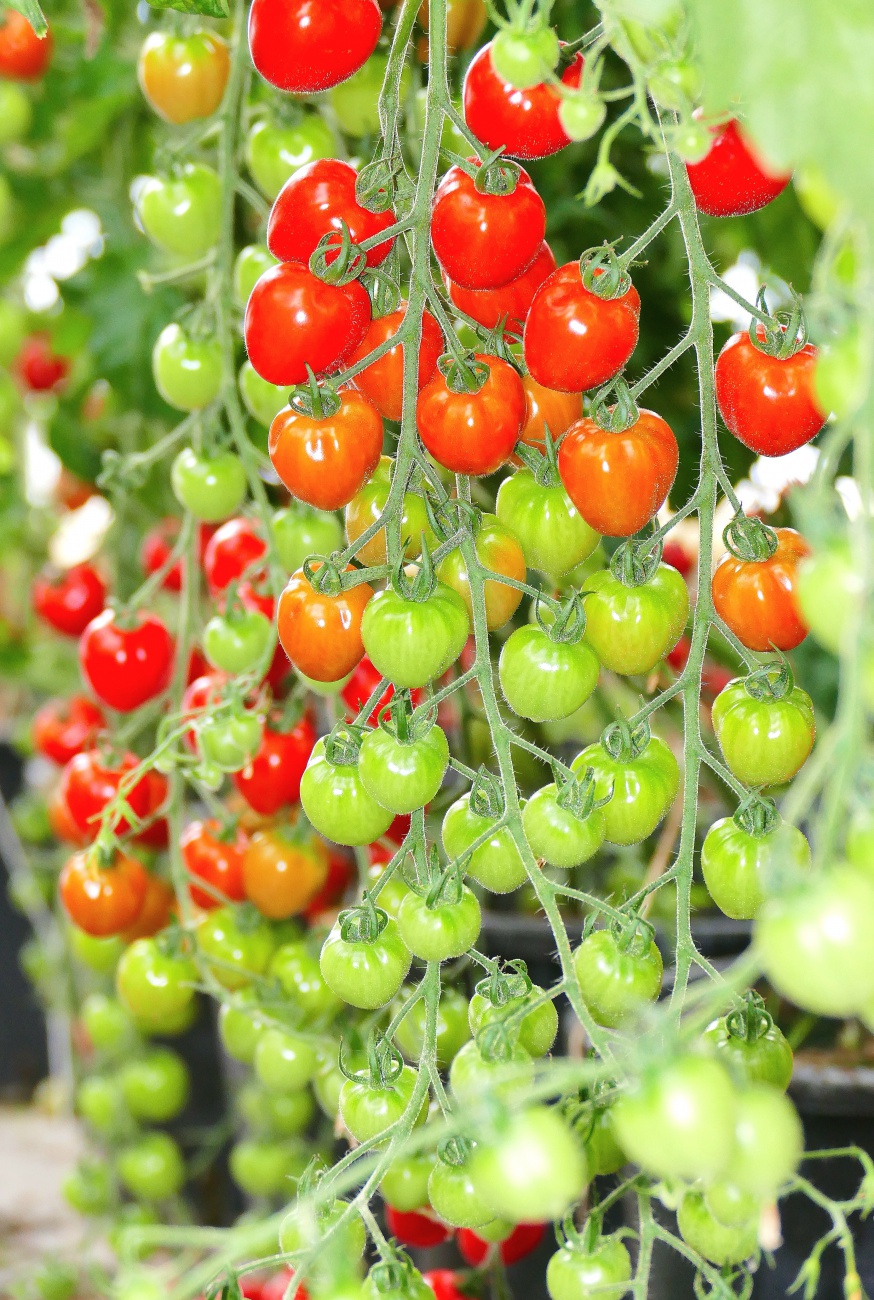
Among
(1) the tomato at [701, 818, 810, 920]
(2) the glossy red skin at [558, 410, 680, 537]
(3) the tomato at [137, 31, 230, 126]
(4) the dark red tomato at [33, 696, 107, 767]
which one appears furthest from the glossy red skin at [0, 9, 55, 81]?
(1) the tomato at [701, 818, 810, 920]

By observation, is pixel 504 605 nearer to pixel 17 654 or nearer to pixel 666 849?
pixel 666 849

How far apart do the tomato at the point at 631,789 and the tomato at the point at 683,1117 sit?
0.19 meters

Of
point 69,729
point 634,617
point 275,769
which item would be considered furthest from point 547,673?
point 69,729

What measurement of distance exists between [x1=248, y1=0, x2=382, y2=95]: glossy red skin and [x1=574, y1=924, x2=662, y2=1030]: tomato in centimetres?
32

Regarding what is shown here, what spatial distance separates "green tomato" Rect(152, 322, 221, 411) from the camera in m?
0.65

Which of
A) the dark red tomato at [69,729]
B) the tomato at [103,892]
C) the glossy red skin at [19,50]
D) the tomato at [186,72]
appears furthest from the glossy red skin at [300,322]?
the glossy red skin at [19,50]

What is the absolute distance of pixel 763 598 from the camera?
45 cm

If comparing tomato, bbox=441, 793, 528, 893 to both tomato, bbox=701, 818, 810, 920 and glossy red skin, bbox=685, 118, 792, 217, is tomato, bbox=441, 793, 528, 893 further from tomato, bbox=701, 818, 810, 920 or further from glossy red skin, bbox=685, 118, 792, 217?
glossy red skin, bbox=685, 118, 792, 217

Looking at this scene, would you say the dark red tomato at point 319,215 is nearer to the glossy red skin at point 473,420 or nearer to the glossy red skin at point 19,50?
the glossy red skin at point 473,420

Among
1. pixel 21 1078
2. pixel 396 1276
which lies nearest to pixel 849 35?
pixel 396 1276

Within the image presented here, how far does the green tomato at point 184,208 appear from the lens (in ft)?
2.15

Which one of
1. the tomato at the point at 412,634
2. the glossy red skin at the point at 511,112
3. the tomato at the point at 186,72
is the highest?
the glossy red skin at the point at 511,112

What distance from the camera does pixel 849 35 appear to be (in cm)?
26

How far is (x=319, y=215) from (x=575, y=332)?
0.10 meters
